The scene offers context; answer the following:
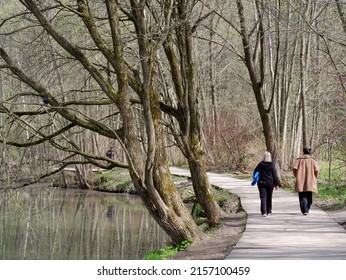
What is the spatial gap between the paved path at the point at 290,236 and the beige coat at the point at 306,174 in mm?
672

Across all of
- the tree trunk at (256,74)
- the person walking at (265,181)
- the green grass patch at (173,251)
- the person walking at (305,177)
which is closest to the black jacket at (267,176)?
the person walking at (265,181)

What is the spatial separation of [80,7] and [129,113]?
90.4 inches

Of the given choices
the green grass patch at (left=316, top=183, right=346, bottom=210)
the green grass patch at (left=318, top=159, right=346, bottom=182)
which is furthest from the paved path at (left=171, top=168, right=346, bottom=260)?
the green grass patch at (left=318, top=159, right=346, bottom=182)

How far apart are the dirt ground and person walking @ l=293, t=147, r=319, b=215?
2.59 feet

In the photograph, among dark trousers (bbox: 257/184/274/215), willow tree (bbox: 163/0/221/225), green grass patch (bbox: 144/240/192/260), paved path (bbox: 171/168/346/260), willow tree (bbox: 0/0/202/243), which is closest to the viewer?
paved path (bbox: 171/168/346/260)

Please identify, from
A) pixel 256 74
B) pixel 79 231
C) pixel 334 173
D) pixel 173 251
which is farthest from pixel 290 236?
pixel 334 173

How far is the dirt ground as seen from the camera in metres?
12.4

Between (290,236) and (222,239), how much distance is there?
2026 mm

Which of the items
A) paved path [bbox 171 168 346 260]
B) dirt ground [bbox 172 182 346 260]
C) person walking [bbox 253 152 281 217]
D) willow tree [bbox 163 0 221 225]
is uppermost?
willow tree [bbox 163 0 221 225]

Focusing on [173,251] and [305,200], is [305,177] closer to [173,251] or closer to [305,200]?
[305,200]

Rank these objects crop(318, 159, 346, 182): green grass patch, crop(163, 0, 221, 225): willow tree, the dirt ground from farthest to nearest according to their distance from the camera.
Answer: crop(318, 159, 346, 182): green grass patch
crop(163, 0, 221, 225): willow tree
the dirt ground

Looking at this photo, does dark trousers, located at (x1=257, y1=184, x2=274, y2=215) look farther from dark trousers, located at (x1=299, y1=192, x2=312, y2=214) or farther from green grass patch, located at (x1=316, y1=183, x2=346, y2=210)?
green grass patch, located at (x1=316, y1=183, x2=346, y2=210)

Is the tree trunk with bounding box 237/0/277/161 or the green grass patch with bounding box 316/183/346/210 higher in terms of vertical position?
the tree trunk with bounding box 237/0/277/161

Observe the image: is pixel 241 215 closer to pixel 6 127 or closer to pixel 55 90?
pixel 6 127
